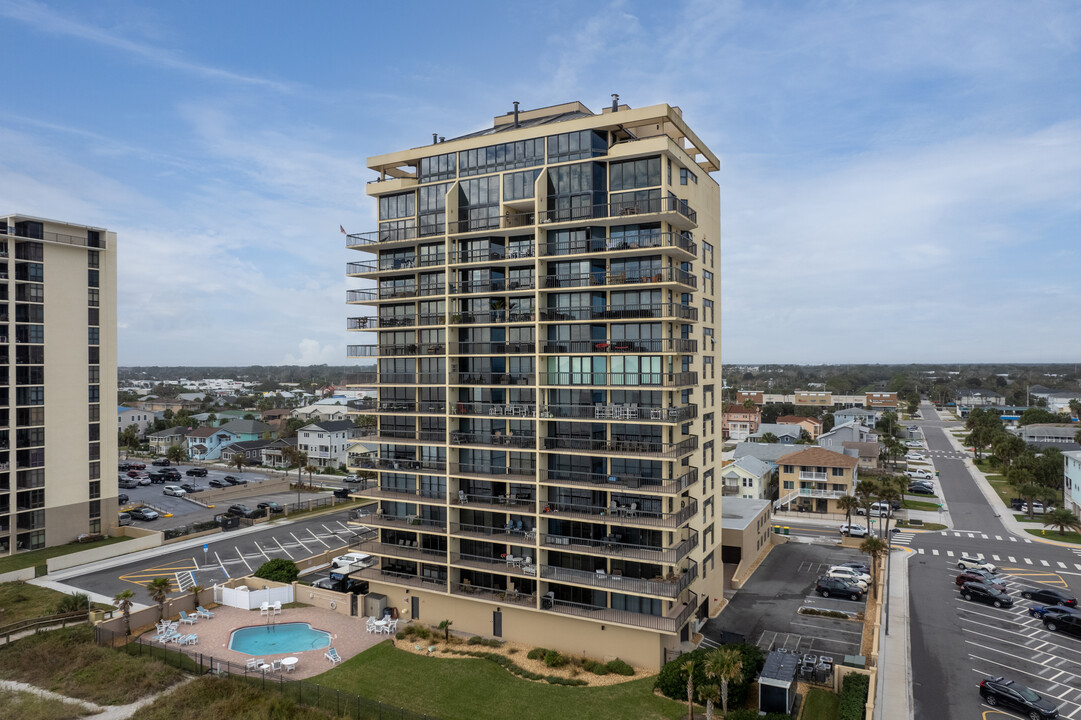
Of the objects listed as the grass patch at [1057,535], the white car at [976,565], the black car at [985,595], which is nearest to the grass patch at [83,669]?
the black car at [985,595]

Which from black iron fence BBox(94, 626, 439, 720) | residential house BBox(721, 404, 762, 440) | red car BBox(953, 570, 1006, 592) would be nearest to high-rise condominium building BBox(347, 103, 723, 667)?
black iron fence BBox(94, 626, 439, 720)

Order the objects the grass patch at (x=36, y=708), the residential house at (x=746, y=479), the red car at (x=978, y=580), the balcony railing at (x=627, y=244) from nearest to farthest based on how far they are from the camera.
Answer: the grass patch at (x=36, y=708), the balcony railing at (x=627, y=244), the red car at (x=978, y=580), the residential house at (x=746, y=479)

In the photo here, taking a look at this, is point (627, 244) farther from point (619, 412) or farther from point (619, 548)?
point (619, 548)

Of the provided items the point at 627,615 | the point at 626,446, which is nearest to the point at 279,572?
the point at 627,615

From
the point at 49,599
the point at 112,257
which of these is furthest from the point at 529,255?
the point at 112,257

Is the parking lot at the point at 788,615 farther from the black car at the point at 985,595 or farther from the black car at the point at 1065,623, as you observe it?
the black car at the point at 1065,623

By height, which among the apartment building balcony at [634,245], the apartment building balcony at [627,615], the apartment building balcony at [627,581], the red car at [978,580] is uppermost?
the apartment building balcony at [634,245]
